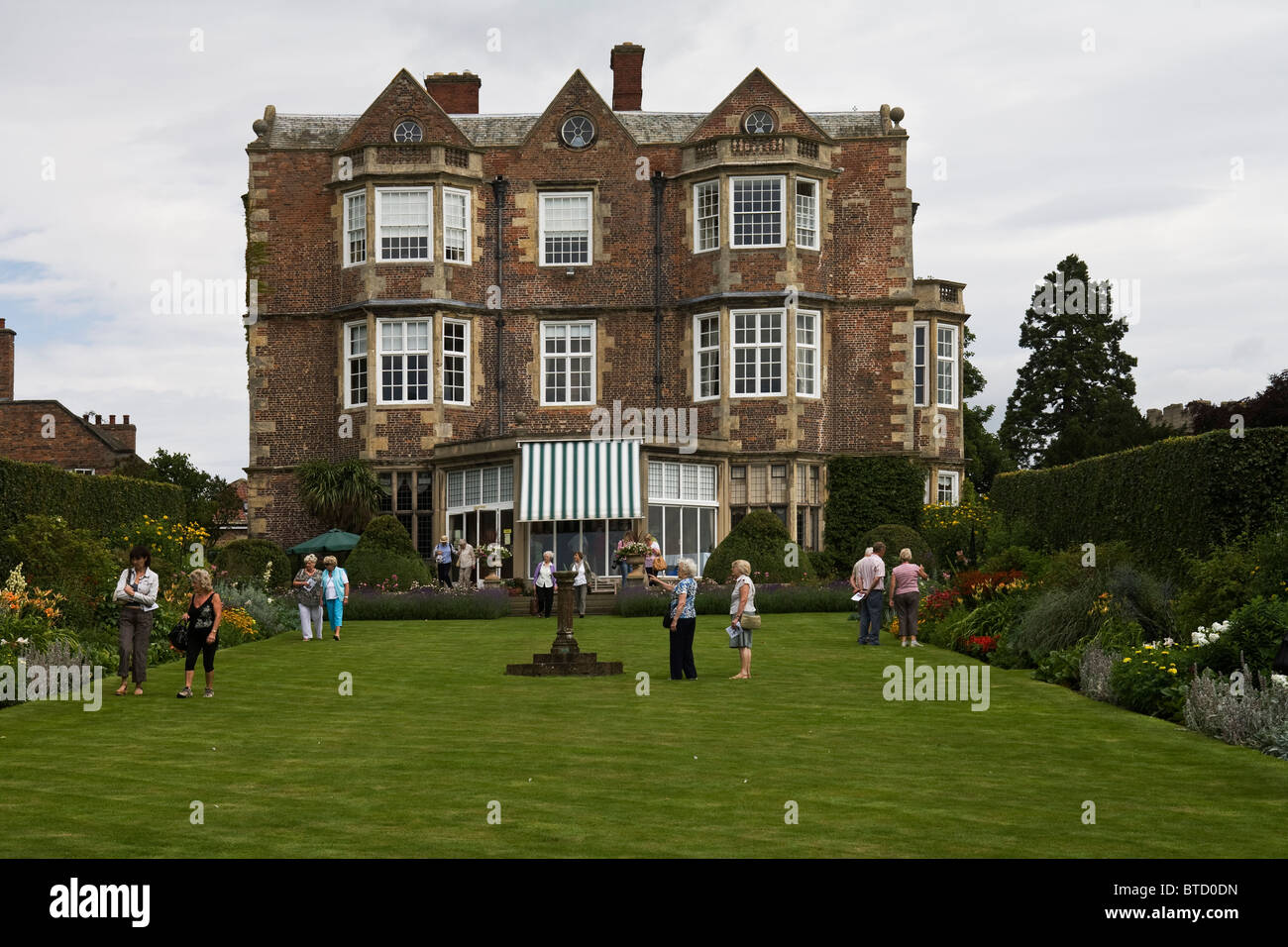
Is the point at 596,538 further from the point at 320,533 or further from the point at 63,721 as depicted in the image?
the point at 63,721

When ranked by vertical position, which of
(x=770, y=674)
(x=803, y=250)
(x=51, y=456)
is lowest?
(x=770, y=674)

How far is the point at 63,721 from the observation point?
15.5m

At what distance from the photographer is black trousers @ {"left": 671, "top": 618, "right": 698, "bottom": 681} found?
19844 mm

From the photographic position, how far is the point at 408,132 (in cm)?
4384

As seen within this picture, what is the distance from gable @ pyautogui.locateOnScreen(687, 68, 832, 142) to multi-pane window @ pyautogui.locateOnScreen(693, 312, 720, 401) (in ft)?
16.3

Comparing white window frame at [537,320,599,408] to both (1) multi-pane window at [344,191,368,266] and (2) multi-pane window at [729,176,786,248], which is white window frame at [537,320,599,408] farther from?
(1) multi-pane window at [344,191,368,266]

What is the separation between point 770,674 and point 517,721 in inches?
226

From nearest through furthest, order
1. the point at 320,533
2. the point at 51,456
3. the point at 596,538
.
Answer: the point at 596,538 → the point at 320,533 → the point at 51,456

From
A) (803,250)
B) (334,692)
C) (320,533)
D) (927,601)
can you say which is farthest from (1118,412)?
(334,692)

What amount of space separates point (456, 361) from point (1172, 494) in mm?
25277

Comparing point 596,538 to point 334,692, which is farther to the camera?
point 596,538
